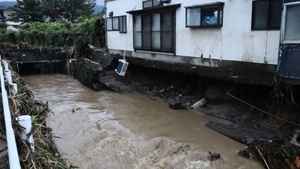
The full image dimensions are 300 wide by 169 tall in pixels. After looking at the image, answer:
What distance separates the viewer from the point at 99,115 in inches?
396

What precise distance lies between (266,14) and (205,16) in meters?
2.36

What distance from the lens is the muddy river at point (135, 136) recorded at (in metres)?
6.31

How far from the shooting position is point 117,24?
1625cm

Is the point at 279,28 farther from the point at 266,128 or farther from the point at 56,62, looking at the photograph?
the point at 56,62

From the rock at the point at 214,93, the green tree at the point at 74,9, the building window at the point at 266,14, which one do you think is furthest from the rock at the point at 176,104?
the green tree at the point at 74,9

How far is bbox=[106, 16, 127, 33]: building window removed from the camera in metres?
15.3

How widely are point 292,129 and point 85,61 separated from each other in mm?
11729

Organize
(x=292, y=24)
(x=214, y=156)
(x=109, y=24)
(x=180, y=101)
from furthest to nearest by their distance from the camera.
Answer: (x=109, y=24) → (x=180, y=101) → (x=292, y=24) → (x=214, y=156)

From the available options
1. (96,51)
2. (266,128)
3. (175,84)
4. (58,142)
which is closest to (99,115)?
(58,142)

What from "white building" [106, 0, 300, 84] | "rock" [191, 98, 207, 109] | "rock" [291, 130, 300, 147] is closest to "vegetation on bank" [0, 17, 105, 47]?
"white building" [106, 0, 300, 84]

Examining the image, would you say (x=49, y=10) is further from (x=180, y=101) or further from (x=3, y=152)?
(x=3, y=152)

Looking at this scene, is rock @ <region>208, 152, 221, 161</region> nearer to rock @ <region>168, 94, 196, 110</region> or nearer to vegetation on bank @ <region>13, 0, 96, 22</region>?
rock @ <region>168, 94, 196, 110</region>

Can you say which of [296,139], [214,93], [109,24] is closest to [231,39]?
[214,93]

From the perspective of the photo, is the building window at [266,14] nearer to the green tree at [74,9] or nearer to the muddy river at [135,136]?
the muddy river at [135,136]
